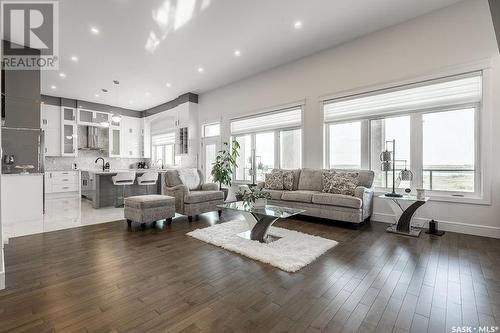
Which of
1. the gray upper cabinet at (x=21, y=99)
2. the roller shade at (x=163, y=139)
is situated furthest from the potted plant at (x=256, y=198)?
the roller shade at (x=163, y=139)

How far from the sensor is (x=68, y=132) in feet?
27.3

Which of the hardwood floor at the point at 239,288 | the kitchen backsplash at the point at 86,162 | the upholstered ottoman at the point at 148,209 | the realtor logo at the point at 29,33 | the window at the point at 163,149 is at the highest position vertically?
the realtor logo at the point at 29,33

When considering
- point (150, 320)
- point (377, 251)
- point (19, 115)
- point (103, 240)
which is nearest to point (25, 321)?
point (150, 320)

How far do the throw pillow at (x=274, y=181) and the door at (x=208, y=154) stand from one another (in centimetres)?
280

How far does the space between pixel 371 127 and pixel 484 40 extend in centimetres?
190

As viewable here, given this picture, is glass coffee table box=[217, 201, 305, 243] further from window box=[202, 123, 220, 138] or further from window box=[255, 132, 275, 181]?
window box=[202, 123, 220, 138]

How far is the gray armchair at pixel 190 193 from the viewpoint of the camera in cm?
446

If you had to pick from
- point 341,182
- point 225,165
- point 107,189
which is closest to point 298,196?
point 341,182

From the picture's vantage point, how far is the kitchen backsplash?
8.23m

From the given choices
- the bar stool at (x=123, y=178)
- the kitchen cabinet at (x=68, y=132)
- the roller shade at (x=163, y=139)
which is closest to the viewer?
the bar stool at (x=123, y=178)

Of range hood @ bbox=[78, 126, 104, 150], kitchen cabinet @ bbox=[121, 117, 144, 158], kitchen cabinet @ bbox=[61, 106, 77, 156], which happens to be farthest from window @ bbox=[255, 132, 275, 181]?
kitchen cabinet @ bbox=[61, 106, 77, 156]

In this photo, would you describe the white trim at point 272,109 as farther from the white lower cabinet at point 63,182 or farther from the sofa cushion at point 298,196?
the white lower cabinet at point 63,182

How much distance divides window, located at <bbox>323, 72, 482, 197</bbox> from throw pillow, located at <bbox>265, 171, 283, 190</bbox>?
1.30 meters

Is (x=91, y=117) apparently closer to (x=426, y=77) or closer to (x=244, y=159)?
(x=244, y=159)
